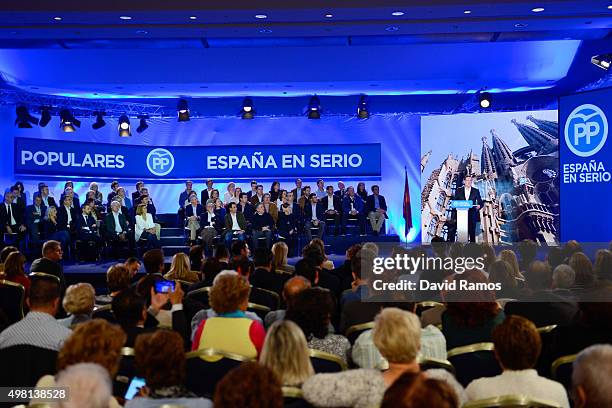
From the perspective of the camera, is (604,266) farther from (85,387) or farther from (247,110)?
(247,110)

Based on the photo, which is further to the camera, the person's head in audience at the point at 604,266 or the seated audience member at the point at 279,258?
the seated audience member at the point at 279,258

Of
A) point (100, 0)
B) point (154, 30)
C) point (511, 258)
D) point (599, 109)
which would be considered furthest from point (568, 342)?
point (599, 109)

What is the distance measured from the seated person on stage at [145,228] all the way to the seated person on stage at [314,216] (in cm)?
275

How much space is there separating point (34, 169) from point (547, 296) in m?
11.9

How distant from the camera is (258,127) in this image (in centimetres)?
1622

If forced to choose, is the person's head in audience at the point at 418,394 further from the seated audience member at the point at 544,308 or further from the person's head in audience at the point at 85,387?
the seated audience member at the point at 544,308

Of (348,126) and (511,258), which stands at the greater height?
(348,126)

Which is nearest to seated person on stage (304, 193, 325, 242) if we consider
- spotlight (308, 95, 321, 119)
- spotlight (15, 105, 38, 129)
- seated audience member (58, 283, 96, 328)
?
spotlight (308, 95, 321, 119)

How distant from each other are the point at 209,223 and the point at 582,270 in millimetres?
9219

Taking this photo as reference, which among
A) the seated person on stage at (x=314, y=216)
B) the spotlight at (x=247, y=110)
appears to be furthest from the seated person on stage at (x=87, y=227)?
the seated person on stage at (x=314, y=216)

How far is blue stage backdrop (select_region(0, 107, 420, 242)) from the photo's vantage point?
51.5 ft

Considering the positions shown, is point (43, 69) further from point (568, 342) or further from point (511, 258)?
point (568, 342)

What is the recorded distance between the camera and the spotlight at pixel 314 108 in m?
14.1

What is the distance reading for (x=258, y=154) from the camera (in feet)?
52.0
